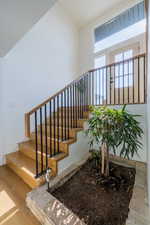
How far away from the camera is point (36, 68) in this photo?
11.2ft

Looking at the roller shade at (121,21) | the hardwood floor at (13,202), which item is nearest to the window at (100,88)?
the roller shade at (121,21)

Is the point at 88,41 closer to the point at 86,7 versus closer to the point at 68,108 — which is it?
the point at 86,7

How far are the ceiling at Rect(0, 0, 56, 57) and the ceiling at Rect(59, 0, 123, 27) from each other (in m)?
3.08

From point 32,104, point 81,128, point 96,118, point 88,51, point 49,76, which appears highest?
point 88,51

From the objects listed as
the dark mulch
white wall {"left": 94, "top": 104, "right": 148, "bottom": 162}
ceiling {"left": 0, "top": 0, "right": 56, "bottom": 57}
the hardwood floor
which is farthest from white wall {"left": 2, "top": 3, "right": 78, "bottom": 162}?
white wall {"left": 94, "top": 104, "right": 148, "bottom": 162}

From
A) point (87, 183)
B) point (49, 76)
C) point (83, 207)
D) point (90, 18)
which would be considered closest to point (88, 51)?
point (90, 18)

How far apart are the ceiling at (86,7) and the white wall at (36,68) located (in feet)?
0.86

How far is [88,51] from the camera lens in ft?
15.2

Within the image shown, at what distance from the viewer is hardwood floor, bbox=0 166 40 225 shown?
1.43 meters

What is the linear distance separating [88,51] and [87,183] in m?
4.30

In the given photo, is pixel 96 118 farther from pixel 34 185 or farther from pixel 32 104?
pixel 32 104

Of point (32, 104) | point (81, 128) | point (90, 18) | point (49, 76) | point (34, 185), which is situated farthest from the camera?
point (90, 18)

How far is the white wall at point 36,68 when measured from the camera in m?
2.87

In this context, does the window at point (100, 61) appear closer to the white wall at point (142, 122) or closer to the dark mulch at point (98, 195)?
the white wall at point (142, 122)
